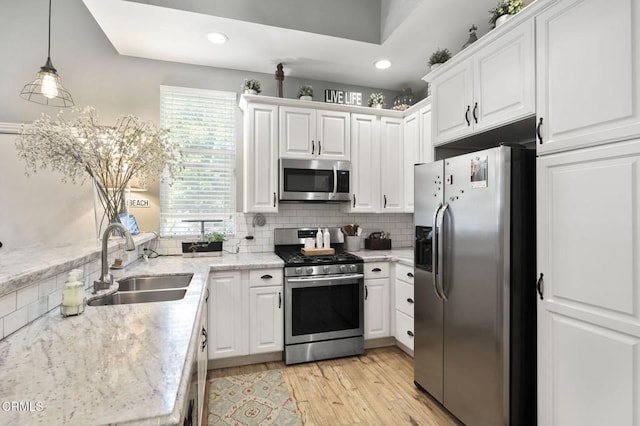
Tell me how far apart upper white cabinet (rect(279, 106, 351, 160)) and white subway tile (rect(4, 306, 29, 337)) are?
92.2 inches

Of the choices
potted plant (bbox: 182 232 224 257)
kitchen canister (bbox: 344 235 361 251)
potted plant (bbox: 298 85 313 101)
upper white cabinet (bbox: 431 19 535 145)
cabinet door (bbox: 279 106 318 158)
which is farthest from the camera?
kitchen canister (bbox: 344 235 361 251)

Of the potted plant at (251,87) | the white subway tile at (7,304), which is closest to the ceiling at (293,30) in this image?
the potted plant at (251,87)

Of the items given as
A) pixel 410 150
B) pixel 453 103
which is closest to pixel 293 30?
pixel 453 103

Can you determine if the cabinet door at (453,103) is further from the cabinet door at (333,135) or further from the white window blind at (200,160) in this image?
the white window blind at (200,160)

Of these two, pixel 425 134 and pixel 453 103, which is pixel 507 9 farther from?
pixel 425 134

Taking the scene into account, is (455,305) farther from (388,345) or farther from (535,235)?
(388,345)

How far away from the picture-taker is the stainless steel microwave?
3184 millimetres

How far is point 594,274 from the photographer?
1426 mm

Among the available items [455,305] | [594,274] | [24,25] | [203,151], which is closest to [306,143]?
[203,151]

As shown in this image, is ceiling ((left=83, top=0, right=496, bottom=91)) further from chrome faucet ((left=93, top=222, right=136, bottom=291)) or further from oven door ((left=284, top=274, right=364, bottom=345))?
oven door ((left=284, top=274, right=364, bottom=345))

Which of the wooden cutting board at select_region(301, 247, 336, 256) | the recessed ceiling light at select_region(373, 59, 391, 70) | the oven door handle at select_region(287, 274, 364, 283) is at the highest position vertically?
the recessed ceiling light at select_region(373, 59, 391, 70)

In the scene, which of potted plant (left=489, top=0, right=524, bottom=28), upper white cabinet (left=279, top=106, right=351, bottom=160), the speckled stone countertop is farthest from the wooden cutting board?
potted plant (left=489, top=0, right=524, bottom=28)

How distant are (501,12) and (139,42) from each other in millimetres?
2892

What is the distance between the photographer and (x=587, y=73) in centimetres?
145
